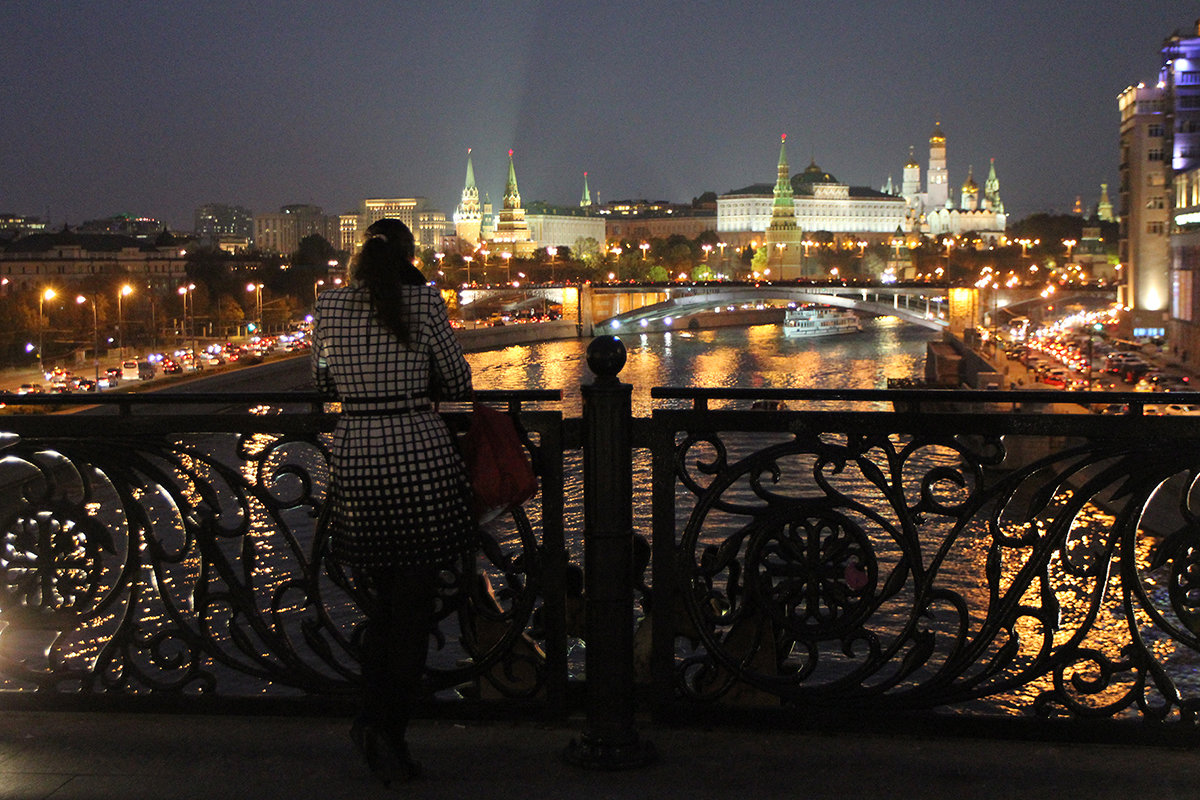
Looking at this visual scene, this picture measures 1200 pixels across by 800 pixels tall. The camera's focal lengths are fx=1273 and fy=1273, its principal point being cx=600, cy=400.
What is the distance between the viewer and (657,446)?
8.74ft

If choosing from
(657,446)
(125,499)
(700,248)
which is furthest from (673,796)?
(700,248)

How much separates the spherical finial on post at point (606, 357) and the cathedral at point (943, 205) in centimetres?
13333

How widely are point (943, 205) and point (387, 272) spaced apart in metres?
158

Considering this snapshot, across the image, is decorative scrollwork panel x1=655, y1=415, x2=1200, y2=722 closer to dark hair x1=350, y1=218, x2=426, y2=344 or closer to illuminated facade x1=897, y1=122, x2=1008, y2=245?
dark hair x1=350, y1=218, x2=426, y2=344

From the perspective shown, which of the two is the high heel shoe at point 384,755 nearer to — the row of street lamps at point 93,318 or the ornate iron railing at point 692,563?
the ornate iron railing at point 692,563

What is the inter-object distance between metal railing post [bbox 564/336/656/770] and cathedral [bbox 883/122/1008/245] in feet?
437

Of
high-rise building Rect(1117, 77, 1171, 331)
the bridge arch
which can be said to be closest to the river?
the bridge arch

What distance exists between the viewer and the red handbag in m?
2.50

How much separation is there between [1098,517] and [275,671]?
16180 millimetres

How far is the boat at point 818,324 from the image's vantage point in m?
65.0

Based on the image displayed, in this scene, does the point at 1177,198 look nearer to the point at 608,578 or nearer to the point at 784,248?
the point at 608,578

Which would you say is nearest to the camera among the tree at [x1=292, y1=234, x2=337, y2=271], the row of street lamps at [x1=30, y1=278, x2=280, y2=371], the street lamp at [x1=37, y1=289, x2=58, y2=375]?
the street lamp at [x1=37, y1=289, x2=58, y2=375]

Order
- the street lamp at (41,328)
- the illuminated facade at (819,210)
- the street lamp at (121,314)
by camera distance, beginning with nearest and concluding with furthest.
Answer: the street lamp at (41,328) → the street lamp at (121,314) → the illuminated facade at (819,210)

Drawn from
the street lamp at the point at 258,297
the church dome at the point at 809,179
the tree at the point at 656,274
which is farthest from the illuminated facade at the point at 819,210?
the street lamp at the point at 258,297
